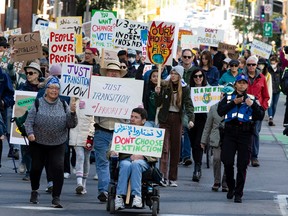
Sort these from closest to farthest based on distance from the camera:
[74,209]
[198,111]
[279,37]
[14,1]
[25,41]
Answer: [74,209] → [198,111] → [25,41] → [14,1] → [279,37]

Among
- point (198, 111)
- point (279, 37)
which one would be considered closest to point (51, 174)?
point (198, 111)

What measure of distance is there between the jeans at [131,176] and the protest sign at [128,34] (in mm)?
10218

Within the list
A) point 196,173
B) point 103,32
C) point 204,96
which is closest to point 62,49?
point 204,96

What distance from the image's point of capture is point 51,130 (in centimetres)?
1392

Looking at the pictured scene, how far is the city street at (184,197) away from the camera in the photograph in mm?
13828

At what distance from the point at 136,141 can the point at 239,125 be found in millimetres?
1990

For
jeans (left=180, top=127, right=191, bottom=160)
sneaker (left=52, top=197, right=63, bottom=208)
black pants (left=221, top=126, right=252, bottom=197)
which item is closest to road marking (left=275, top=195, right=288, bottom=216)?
black pants (left=221, top=126, right=252, bottom=197)

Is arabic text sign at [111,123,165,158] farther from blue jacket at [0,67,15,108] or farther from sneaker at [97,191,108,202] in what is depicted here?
blue jacket at [0,67,15,108]

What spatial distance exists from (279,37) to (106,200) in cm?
8778

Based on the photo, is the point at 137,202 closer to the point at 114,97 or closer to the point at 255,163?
the point at 114,97

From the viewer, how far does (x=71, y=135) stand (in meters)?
15.6

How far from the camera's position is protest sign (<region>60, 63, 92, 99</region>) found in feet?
49.5

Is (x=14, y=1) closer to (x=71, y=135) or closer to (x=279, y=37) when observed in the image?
(x=71, y=135)

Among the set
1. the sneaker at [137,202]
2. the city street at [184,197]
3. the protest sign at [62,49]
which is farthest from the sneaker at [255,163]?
the sneaker at [137,202]
